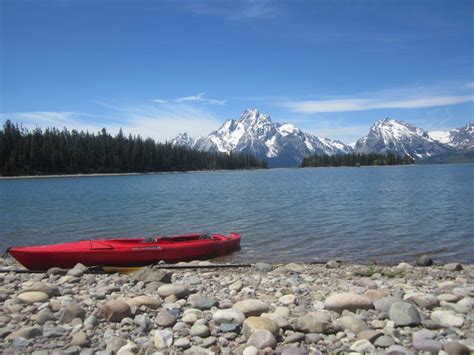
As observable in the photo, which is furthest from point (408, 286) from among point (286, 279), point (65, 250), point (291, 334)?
point (65, 250)

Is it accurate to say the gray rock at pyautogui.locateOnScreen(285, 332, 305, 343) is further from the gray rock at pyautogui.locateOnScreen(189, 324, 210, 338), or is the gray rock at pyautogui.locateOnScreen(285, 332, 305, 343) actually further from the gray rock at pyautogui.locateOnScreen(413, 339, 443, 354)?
the gray rock at pyautogui.locateOnScreen(413, 339, 443, 354)

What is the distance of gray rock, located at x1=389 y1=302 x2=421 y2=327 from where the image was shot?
8.47 m

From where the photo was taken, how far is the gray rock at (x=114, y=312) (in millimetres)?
8906

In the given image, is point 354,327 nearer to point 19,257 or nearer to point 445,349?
point 445,349

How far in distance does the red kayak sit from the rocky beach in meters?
3.97

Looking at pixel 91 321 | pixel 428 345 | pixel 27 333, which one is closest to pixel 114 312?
pixel 91 321

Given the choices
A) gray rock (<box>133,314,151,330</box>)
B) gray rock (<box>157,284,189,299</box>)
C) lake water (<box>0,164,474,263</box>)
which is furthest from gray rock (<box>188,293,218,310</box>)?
lake water (<box>0,164,474,263</box>)

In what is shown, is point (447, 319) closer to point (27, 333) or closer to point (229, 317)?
point (229, 317)

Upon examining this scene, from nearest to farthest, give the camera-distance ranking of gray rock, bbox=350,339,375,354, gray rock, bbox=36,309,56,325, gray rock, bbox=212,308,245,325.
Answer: gray rock, bbox=350,339,375,354
gray rock, bbox=212,308,245,325
gray rock, bbox=36,309,56,325

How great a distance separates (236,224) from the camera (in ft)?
104

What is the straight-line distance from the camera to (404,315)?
8.62 metres

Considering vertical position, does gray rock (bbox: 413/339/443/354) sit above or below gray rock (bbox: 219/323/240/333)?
above

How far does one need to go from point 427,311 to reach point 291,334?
3653 mm

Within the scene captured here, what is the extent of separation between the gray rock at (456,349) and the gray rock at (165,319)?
17.5 feet
